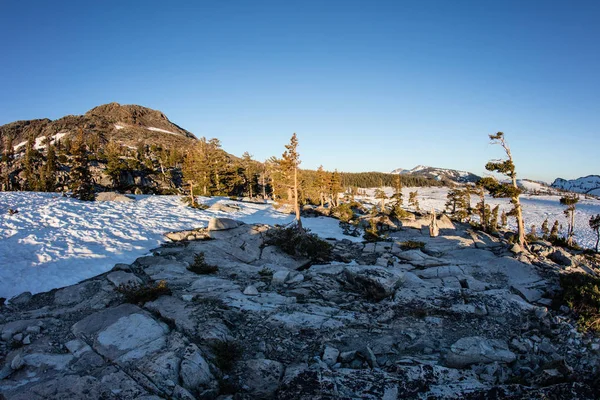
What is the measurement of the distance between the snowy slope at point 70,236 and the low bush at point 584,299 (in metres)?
18.4

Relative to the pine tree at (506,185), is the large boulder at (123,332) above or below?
below

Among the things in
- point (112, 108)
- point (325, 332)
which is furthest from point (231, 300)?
point (112, 108)

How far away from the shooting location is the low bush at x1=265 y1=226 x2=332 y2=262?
1898 centimetres

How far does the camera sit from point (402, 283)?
1191cm

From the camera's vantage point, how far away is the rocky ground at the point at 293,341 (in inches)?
232

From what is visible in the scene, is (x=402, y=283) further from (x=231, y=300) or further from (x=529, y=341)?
(x=231, y=300)

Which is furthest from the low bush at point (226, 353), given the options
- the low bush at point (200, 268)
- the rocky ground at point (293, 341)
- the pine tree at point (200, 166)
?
the pine tree at point (200, 166)

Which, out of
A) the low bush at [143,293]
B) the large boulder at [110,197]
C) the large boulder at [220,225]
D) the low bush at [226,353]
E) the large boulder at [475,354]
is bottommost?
the low bush at [226,353]

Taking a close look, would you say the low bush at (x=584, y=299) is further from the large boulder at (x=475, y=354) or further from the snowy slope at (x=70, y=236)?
the snowy slope at (x=70, y=236)

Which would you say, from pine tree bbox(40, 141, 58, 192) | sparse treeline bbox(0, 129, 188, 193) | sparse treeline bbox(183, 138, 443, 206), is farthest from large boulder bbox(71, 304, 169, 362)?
pine tree bbox(40, 141, 58, 192)

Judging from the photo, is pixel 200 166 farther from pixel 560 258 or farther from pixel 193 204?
pixel 560 258

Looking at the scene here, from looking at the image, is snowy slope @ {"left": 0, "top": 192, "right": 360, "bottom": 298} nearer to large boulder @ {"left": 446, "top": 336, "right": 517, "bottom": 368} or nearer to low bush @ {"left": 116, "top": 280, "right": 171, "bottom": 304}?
low bush @ {"left": 116, "top": 280, "right": 171, "bottom": 304}

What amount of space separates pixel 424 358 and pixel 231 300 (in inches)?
254

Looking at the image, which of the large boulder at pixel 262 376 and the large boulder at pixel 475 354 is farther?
the large boulder at pixel 475 354
